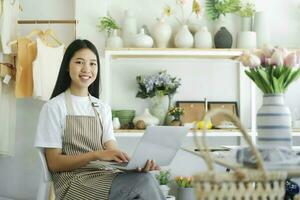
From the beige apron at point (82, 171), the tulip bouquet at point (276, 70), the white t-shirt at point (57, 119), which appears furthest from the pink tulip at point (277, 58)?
the white t-shirt at point (57, 119)

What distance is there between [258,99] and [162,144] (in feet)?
6.56

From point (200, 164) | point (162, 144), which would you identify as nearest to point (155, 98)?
point (200, 164)

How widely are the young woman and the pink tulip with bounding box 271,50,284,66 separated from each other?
27.0 inches

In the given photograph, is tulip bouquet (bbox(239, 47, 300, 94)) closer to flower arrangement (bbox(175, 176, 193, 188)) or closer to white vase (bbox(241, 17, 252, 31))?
flower arrangement (bbox(175, 176, 193, 188))

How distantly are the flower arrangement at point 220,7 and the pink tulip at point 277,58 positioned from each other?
81.6 inches

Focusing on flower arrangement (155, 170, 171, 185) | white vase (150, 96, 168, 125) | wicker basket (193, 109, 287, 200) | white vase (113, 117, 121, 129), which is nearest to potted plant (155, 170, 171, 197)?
flower arrangement (155, 170, 171, 185)

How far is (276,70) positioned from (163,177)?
6.88 feet

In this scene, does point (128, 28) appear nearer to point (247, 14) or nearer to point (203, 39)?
point (203, 39)

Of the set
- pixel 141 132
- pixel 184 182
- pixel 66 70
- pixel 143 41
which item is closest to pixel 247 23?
pixel 143 41

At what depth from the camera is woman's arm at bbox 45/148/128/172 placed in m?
1.82

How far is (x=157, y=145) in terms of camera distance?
1741mm

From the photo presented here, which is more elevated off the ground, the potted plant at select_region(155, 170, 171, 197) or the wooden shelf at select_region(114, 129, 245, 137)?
the wooden shelf at select_region(114, 129, 245, 137)

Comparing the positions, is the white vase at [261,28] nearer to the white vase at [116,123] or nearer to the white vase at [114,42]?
the white vase at [114,42]

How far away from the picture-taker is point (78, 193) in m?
1.81
